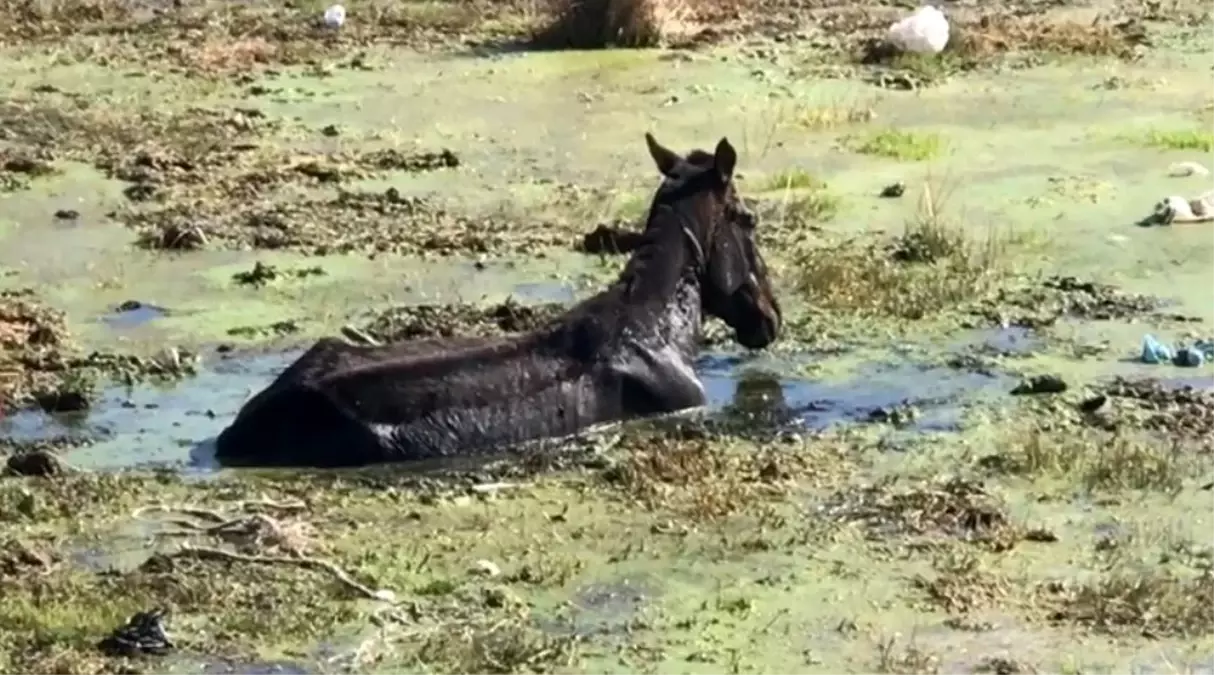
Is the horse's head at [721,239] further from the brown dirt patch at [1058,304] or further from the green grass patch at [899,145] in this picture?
the green grass patch at [899,145]

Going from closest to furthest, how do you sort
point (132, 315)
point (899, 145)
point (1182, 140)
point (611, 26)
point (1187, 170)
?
point (132, 315), point (1187, 170), point (899, 145), point (1182, 140), point (611, 26)

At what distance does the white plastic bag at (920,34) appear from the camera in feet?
58.9

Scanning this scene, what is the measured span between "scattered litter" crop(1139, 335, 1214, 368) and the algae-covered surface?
166mm

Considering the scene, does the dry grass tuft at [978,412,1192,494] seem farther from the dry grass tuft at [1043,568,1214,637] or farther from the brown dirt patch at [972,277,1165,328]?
the brown dirt patch at [972,277,1165,328]

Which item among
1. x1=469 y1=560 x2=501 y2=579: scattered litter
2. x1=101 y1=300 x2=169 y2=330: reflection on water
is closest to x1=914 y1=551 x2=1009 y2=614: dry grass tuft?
x1=469 y1=560 x2=501 y2=579: scattered litter

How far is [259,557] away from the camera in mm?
8031

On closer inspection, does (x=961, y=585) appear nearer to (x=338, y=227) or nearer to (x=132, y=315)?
(x=132, y=315)

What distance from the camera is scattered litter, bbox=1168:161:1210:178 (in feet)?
47.8

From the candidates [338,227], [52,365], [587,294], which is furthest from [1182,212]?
[52,365]

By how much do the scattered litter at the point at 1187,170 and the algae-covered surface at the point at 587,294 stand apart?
0.14 meters

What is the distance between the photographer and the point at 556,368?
390 inches

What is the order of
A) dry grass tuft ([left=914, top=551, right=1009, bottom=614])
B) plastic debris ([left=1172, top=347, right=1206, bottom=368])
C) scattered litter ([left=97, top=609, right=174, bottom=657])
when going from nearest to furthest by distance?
scattered litter ([left=97, top=609, right=174, bottom=657]) → dry grass tuft ([left=914, top=551, right=1009, bottom=614]) → plastic debris ([left=1172, top=347, right=1206, bottom=368])

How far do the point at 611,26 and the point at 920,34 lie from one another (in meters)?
2.12

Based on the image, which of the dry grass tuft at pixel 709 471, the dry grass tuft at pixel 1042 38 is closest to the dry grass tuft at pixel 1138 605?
the dry grass tuft at pixel 709 471
